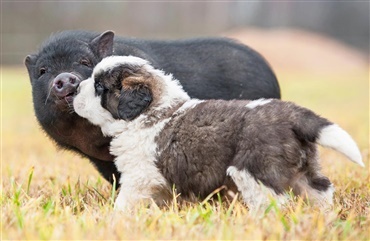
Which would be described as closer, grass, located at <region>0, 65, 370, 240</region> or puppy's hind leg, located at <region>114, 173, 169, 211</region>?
grass, located at <region>0, 65, 370, 240</region>

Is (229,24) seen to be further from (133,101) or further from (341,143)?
(341,143)

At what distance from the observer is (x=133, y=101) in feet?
16.0

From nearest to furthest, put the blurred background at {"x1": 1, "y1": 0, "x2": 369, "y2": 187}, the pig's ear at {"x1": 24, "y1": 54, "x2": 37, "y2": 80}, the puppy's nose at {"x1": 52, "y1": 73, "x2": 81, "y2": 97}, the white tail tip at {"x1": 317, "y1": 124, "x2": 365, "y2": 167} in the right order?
the white tail tip at {"x1": 317, "y1": 124, "x2": 365, "y2": 167}, the puppy's nose at {"x1": 52, "y1": 73, "x2": 81, "y2": 97}, the pig's ear at {"x1": 24, "y1": 54, "x2": 37, "y2": 80}, the blurred background at {"x1": 1, "y1": 0, "x2": 369, "y2": 187}

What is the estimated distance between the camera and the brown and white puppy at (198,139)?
438 cm

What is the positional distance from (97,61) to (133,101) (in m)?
0.99

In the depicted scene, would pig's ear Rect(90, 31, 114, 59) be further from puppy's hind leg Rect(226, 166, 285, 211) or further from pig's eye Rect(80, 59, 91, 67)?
puppy's hind leg Rect(226, 166, 285, 211)

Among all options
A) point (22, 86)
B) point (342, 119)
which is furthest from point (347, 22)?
point (342, 119)

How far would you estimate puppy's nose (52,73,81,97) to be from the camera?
17.2 ft

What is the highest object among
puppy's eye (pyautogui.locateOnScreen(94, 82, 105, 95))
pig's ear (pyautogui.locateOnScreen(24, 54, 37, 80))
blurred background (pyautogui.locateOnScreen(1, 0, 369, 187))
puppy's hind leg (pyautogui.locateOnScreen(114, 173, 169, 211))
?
puppy's eye (pyautogui.locateOnScreen(94, 82, 105, 95))

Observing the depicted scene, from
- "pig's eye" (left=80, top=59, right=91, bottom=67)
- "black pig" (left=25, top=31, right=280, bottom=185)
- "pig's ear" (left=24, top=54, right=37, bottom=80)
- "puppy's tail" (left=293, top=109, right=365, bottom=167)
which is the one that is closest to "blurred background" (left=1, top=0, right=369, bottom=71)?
"black pig" (left=25, top=31, right=280, bottom=185)

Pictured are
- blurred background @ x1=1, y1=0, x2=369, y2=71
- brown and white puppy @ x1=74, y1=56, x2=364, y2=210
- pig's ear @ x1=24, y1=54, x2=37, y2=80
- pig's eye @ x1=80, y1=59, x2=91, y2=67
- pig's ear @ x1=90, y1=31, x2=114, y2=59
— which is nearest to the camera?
brown and white puppy @ x1=74, y1=56, x2=364, y2=210

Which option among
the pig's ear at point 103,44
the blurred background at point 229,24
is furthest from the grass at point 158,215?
the blurred background at point 229,24

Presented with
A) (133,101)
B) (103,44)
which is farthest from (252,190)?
(103,44)

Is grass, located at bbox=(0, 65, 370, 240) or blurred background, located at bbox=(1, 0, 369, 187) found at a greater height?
grass, located at bbox=(0, 65, 370, 240)
